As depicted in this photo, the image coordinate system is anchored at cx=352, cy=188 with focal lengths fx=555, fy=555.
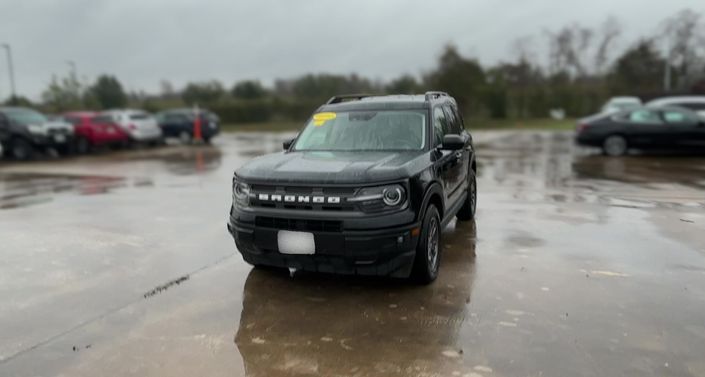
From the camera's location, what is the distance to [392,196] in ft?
15.1

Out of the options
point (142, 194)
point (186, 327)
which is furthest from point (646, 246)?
point (142, 194)

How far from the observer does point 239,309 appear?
470 cm

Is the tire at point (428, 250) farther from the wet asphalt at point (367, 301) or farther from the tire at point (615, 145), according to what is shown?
the tire at point (615, 145)

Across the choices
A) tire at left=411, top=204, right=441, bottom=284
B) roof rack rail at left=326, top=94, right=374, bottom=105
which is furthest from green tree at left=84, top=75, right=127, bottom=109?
tire at left=411, top=204, right=441, bottom=284

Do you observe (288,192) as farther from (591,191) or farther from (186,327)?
(591,191)

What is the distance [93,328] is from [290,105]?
38781mm

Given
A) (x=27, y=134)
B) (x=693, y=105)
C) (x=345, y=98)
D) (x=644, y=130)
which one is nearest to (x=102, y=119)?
(x=27, y=134)

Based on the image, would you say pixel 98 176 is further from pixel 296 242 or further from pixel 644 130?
pixel 644 130

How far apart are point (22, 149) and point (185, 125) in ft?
23.8

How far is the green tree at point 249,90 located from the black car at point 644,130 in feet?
123

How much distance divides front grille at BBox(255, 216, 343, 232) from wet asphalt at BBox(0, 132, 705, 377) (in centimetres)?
68

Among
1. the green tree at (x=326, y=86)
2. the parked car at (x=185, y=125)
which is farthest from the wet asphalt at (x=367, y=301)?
the green tree at (x=326, y=86)

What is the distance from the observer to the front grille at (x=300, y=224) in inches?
179

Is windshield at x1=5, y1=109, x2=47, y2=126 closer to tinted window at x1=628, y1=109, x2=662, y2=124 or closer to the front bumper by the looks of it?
the front bumper
